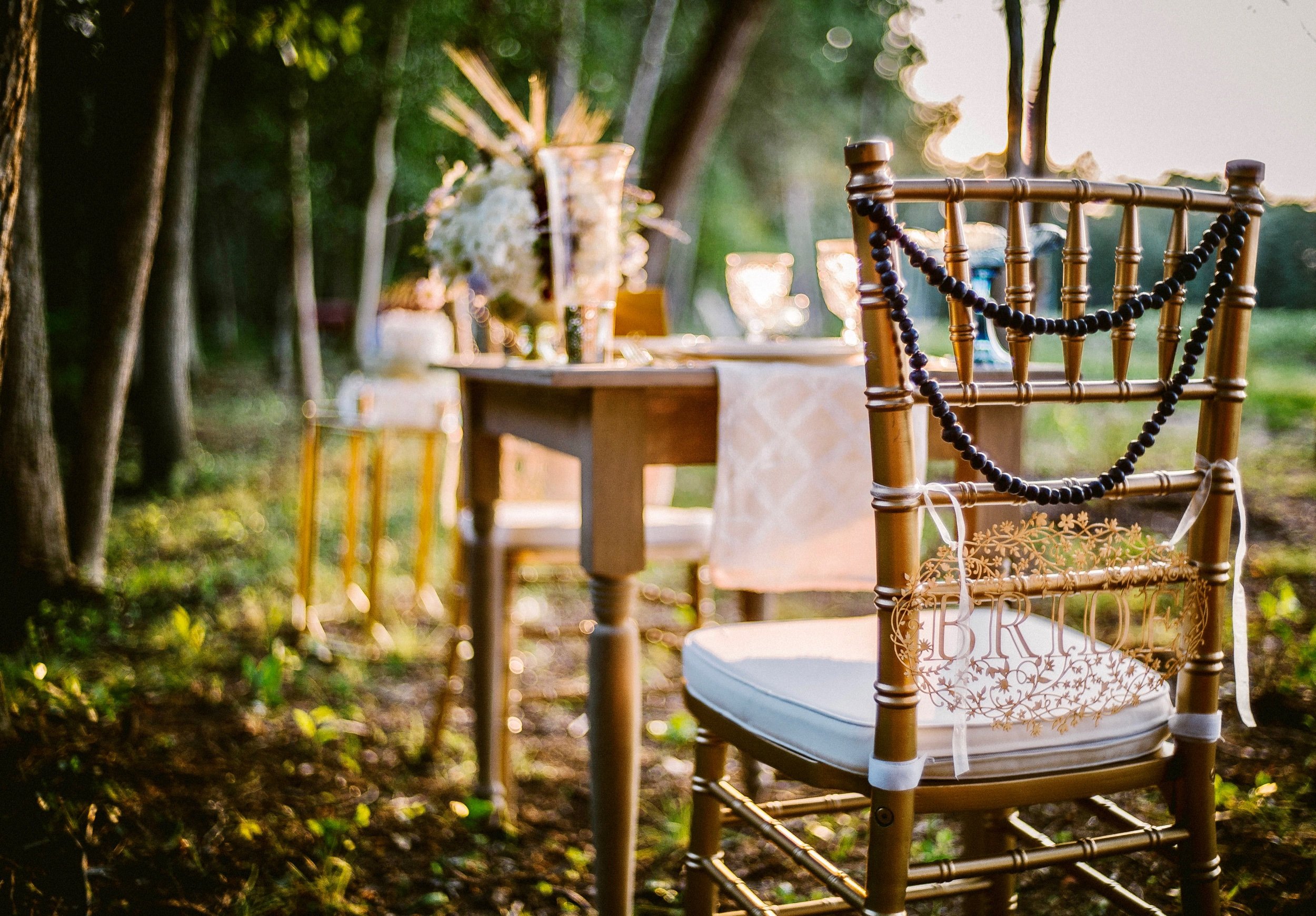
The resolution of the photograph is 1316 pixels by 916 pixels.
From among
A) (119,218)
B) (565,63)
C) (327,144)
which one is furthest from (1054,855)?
(327,144)

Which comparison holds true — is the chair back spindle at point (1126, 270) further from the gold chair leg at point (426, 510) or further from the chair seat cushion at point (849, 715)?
the gold chair leg at point (426, 510)

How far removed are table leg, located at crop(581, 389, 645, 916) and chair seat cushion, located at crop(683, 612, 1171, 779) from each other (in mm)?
229

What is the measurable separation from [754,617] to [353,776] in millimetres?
1110

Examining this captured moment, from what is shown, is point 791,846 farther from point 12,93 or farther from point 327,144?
point 327,144

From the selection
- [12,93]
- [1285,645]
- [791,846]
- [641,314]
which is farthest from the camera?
[1285,645]

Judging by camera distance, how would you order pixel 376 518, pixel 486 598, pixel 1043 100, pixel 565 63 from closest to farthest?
pixel 486 598
pixel 1043 100
pixel 376 518
pixel 565 63

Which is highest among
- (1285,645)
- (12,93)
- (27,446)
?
(12,93)

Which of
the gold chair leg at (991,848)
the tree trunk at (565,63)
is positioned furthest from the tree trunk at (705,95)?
the gold chair leg at (991,848)

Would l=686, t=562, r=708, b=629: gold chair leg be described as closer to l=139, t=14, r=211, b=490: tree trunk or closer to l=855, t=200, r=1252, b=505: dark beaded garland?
l=855, t=200, r=1252, b=505: dark beaded garland

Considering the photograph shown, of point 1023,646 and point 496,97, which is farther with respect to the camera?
point 496,97

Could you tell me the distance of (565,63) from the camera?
739 centimetres

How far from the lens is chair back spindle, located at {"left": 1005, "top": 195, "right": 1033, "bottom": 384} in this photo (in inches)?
42.9

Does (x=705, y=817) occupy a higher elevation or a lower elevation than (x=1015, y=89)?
lower

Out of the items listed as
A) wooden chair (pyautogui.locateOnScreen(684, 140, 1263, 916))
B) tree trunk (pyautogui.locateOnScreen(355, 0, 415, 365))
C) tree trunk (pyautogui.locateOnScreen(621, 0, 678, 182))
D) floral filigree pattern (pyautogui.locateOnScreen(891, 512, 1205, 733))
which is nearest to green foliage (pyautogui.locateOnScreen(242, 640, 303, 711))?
wooden chair (pyautogui.locateOnScreen(684, 140, 1263, 916))
